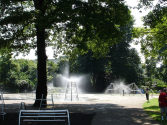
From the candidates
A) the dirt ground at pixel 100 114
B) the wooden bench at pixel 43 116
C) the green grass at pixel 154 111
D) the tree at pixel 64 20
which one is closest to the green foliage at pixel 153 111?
the green grass at pixel 154 111

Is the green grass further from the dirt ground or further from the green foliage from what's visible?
the dirt ground

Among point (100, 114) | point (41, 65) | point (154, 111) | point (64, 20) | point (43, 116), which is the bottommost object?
point (154, 111)

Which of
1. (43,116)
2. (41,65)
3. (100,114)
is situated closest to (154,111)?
(100,114)

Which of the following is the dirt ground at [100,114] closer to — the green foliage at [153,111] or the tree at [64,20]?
the green foliage at [153,111]

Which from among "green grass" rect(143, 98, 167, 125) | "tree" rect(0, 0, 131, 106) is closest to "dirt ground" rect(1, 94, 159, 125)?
"green grass" rect(143, 98, 167, 125)

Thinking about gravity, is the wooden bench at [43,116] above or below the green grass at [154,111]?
above

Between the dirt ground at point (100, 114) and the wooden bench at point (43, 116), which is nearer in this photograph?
the wooden bench at point (43, 116)

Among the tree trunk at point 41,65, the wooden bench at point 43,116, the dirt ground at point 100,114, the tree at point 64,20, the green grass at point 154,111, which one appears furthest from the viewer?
the tree trunk at point 41,65

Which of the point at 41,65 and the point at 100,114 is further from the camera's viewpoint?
the point at 41,65

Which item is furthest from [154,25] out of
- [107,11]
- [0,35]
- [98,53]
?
[0,35]

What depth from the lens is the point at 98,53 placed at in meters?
24.1

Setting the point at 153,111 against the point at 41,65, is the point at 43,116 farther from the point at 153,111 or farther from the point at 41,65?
the point at 41,65

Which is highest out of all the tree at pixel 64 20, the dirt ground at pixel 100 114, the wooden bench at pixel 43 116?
the tree at pixel 64 20

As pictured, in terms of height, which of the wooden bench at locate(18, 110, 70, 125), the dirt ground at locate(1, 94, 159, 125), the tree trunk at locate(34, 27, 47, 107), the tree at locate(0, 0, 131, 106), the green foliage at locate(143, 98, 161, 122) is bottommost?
the green foliage at locate(143, 98, 161, 122)
